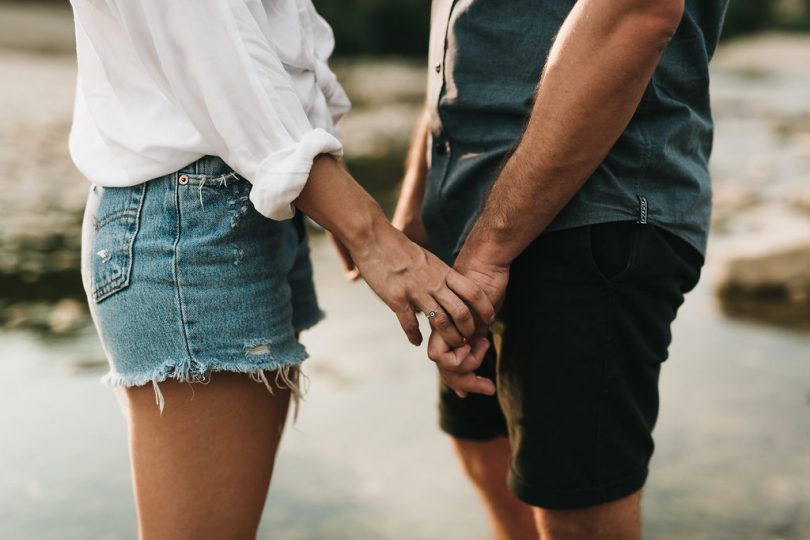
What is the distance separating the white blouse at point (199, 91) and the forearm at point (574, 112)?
1.03 feet

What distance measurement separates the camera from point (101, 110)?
1.47m

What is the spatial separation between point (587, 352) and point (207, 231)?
2.20 feet

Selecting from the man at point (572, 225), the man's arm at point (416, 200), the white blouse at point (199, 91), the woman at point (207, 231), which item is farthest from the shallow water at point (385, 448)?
the white blouse at point (199, 91)

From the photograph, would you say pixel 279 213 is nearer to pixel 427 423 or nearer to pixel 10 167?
pixel 427 423

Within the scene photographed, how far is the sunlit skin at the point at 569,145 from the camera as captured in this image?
4.44 feet

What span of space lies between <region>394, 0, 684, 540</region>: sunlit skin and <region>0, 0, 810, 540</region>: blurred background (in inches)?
46.4

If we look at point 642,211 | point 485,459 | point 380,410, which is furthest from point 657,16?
point 380,410

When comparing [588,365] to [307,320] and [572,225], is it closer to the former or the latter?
[572,225]

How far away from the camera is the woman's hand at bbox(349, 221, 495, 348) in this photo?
1.50m

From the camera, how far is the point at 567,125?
4.68 ft

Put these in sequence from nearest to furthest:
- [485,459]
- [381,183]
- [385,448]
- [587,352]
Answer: [587,352] < [485,459] < [385,448] < [381,183]

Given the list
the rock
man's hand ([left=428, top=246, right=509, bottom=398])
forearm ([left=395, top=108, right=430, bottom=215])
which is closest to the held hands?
man's hand ([left=428, top=246, right=509, bottom=398])

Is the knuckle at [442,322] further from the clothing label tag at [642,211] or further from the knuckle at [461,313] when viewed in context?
the clothing label tag at [642,211]

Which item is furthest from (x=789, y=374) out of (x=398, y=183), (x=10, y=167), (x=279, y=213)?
(x=10, y=167)
